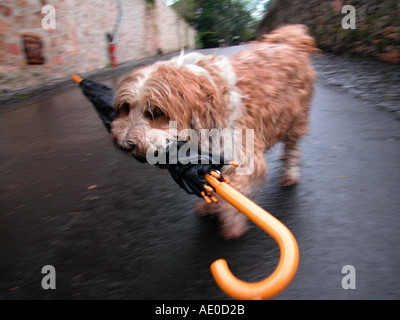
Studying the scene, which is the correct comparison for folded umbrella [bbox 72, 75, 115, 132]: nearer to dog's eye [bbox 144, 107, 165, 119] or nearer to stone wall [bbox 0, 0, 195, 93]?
dog's eye [bbox 144, 107, 165, 119]

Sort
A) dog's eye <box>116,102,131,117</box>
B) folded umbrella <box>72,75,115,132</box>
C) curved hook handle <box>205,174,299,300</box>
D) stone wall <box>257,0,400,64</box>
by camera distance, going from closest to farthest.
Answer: curved hook handle <box>205,174,299,300</box> < dog's eye <box>116,102,131,117</box> < folded umbrella <box>72,75,115,132</box> < stone wall <box>257,0,400,64</box>

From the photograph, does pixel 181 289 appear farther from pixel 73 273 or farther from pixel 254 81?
pixel 254 81

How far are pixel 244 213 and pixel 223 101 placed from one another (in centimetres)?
112

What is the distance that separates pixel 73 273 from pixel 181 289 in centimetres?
85

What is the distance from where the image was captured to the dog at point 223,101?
2.25 m

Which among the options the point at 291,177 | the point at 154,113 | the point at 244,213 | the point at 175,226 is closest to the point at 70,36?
the point at 291,177

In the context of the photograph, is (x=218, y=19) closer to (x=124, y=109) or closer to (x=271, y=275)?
(x=124, y=109)

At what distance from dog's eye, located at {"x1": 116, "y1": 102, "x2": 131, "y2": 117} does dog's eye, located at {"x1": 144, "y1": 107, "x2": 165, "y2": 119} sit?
21 cm

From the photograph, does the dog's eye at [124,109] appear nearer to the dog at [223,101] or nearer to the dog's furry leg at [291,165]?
the dog at [223,101]

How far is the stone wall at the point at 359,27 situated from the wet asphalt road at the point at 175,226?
455cm

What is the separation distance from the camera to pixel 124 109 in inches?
98.7

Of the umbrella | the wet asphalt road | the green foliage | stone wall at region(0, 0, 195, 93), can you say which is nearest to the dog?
the umbrella

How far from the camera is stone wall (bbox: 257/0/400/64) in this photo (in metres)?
8.08

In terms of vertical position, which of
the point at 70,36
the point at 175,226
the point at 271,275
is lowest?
the point at 175,226
